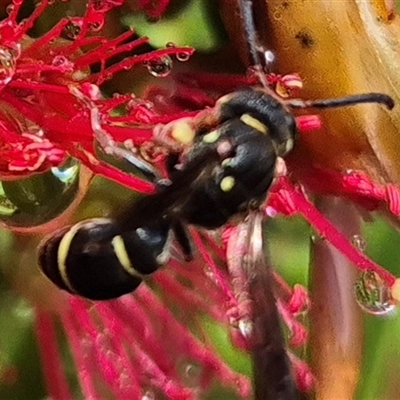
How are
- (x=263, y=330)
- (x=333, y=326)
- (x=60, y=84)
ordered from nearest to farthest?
(x=263, y=330) → (x=60, y=84) → (x=333, y=326)

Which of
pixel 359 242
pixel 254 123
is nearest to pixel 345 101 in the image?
pixel 254 123

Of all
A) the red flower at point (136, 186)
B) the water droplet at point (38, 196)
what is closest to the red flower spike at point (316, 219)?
the red flower at point (136, 186)

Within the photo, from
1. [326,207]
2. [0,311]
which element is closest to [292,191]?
[326,207]

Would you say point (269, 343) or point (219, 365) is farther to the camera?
point (219, 365)

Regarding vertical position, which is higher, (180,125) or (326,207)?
(180,125)

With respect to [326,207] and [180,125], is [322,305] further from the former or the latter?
[180,125]

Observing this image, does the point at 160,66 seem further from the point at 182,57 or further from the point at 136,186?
the point at 136,186
